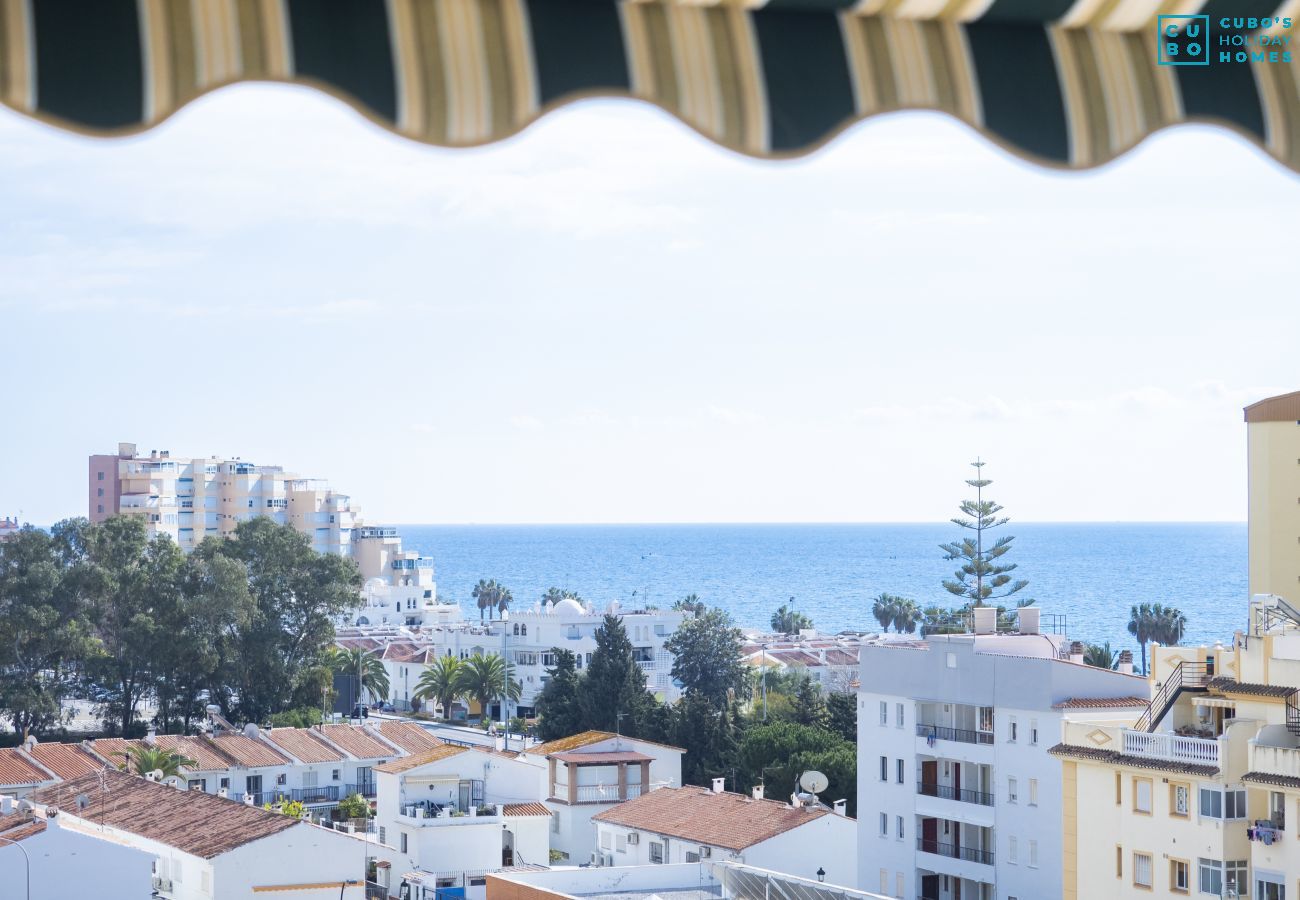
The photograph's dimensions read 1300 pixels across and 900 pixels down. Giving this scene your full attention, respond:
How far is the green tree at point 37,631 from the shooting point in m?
35.2

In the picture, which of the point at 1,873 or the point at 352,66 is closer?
the point at 352,66

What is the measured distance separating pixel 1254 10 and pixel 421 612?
7325cm

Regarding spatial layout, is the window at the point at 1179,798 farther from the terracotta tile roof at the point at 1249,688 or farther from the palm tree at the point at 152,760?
the palm tree at the point at 152,760

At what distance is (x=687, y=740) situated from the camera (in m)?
32.4

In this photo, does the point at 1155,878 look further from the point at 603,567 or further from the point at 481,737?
A: the point at 603,567

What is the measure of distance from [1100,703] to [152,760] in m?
16.7

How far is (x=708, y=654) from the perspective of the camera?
49.4 m

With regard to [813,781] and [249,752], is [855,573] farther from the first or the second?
[813,781]

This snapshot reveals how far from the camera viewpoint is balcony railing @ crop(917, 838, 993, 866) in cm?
2207

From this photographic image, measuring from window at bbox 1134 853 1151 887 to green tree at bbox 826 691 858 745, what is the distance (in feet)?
45.9

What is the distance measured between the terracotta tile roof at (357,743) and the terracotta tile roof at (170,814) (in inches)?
272

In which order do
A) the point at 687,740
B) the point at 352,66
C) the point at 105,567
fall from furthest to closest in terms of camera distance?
the point at 105,567 → the point at 687,740 → the point at 352,66

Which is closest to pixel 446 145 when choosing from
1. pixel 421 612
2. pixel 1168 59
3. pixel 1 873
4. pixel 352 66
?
pixel 352 66

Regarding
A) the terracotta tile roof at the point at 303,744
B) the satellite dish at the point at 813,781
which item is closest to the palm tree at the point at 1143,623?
the satellite dish at the point at 813,781
